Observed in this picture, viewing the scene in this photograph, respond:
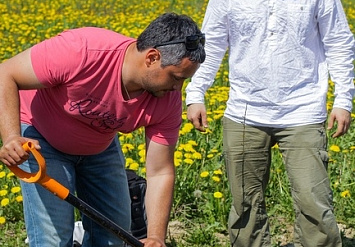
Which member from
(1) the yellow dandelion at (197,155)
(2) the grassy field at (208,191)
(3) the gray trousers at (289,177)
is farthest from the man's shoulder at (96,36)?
(1) the yellow dandelion at (197,155)

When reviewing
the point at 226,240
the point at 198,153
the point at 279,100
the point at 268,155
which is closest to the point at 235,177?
the point at 268,155

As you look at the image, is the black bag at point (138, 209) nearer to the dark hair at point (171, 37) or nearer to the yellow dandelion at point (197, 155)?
the yellow dandelion at point (197, 155)

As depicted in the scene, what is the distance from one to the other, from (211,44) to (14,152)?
1.46 meters

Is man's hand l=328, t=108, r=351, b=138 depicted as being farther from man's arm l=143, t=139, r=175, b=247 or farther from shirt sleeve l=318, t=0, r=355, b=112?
man's arm l=143, t=139, r=175, b=247

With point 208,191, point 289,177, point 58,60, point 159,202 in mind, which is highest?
point 58,60

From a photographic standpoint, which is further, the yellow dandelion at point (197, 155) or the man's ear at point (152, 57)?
the yellow dandelion at point (197, 155)

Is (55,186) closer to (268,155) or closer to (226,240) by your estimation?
(268,155)

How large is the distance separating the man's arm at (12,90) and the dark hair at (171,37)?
1.31ft

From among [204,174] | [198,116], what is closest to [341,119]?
[198,116]

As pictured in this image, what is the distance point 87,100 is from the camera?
2943mm

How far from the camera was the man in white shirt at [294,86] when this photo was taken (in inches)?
140

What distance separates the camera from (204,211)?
15.1 ft

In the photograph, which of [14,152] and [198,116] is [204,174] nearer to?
[198,116]

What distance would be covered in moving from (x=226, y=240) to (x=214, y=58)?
1.11 m
